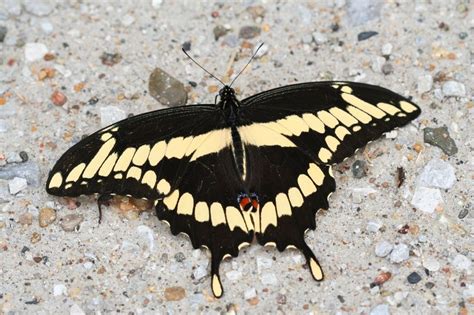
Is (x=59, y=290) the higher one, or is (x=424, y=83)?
(x=424, y=83)

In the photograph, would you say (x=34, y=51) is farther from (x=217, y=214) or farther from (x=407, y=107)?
(x=407, y=107)

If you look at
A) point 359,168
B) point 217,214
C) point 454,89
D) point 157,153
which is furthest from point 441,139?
point 157,153

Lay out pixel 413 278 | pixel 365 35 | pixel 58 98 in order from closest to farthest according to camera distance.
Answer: pixel 413 278
pixel 58 98
pixel 365 35

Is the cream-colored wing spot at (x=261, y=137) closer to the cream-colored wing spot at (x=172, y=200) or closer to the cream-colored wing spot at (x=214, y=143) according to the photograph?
the cream-colored wing spot at (x=214, y=143)

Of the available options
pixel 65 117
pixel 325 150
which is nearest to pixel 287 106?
pixel 325 150

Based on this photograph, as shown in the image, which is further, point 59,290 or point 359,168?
point 359,168

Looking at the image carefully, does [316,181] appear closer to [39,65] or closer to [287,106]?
[287,106]

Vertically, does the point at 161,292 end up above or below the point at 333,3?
below
